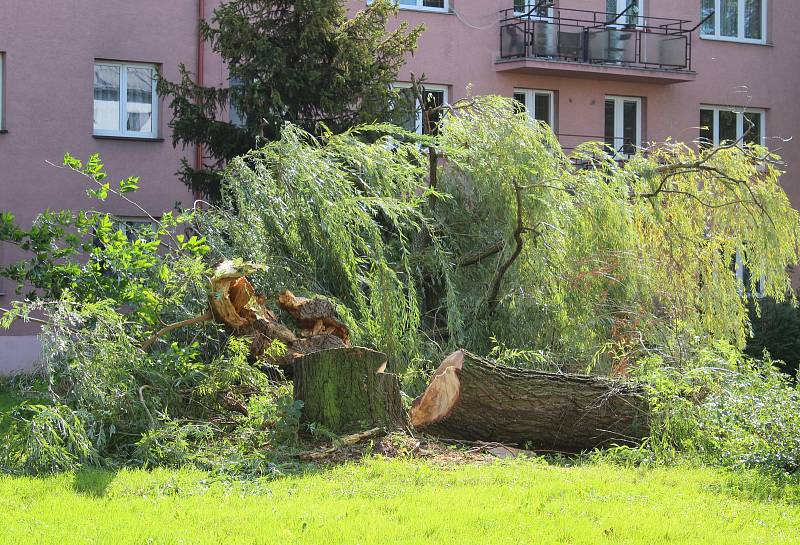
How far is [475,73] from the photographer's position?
851 inches

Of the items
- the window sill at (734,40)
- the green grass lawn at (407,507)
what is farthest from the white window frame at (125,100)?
the green grass lawn at (407,507)

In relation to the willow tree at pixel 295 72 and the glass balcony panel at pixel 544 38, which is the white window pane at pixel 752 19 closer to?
the glass balcony panel at pixel 544 38

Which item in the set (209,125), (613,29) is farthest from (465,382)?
(613,29)

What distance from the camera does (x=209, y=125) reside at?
14.9 meters

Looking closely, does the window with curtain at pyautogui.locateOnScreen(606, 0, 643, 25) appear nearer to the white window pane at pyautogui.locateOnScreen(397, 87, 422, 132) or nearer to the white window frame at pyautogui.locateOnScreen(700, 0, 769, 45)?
the white window frame at pyautogui.locateOnScreen(700, 0, 769, 45)

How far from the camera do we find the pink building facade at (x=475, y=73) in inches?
722

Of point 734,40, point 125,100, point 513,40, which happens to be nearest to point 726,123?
point 734,40

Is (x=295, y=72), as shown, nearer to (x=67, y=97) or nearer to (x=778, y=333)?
(x=67, y=97)

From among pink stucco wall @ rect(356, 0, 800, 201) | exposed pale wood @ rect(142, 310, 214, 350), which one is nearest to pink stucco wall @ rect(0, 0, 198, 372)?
pink stucco wall @ rect(356, 0, 800, 201)

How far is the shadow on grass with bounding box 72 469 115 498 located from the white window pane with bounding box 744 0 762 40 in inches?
818

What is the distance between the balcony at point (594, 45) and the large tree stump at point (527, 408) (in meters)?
13.5

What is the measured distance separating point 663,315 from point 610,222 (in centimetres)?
117

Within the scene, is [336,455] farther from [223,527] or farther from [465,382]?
[223,527]

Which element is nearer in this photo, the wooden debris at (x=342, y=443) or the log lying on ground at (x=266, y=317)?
the wooden debris at (x=342, y=443)
